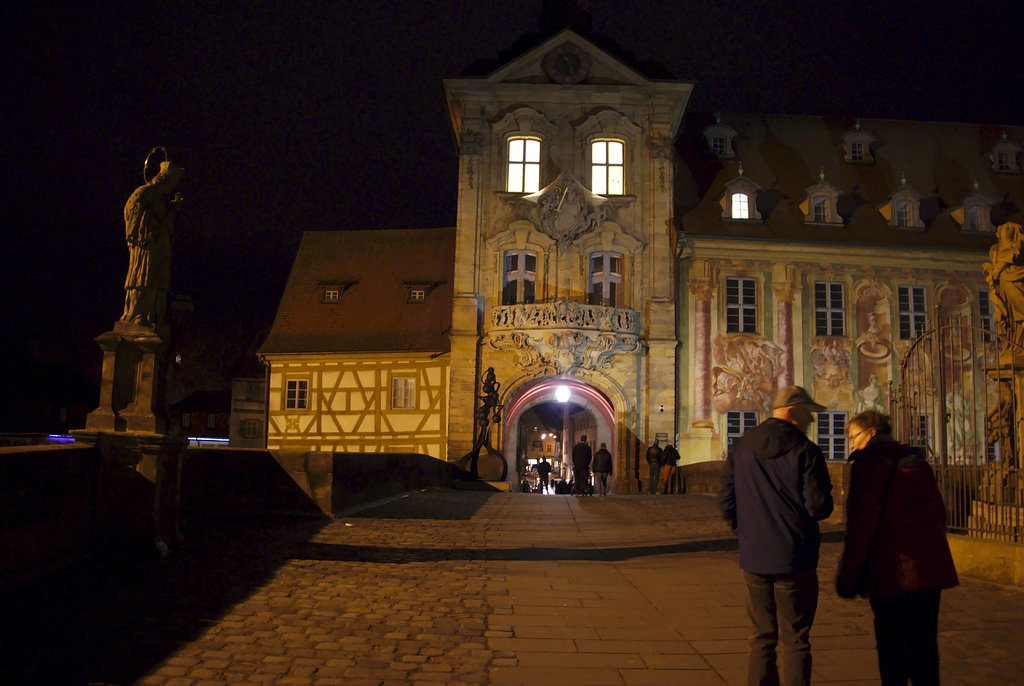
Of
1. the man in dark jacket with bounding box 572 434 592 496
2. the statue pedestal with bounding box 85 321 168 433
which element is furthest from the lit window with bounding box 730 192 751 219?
the statue pedestal with bounding box 85 321 168 433

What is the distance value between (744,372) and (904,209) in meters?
8.66

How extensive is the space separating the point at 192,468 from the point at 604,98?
22848 millimetres

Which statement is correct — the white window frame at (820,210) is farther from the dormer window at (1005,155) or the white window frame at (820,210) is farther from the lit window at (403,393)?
the lit window at (403,393)

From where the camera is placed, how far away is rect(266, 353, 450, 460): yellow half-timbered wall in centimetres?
3116

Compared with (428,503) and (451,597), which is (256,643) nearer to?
(451,597)

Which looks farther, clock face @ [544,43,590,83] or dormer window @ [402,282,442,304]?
dormer window @ [402,282,442,304]

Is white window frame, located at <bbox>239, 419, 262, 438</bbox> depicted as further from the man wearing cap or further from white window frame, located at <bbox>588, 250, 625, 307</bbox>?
the man wearing cap

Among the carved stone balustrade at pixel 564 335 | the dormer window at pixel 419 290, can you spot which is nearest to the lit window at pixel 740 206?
the carved stone balustrade at pixel 564 335

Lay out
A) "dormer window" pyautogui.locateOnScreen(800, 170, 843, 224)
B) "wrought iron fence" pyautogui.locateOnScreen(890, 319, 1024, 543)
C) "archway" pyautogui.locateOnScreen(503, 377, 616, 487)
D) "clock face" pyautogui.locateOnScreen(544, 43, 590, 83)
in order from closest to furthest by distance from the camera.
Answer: "wrought iron fence" pyautogui.locateOnScreen(890, 319, 1024, 543)
"archway" pyautogui.locateOnScreen(503, 377, 616, 487)
"clock face" pyautogui.locateOnScreen(544, 43, 590, 83)
"dormer window" pyautogui.locateOnScreen(800, 170, 843, 224)

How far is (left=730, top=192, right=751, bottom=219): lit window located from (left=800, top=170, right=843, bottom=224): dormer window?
204cm

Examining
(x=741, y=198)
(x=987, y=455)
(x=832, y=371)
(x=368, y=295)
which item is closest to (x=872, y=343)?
(x=832, y=371)

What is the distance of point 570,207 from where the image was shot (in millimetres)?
29734

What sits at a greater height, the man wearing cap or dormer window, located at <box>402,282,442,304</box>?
dormer window, located at <box>402,282,442,304</box>

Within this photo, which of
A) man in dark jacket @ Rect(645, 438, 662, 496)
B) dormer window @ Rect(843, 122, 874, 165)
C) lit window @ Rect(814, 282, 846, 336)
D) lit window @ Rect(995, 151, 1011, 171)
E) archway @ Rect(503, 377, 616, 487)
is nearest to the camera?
man in dark jacket @ Rect(645, 438, 662, 496)
